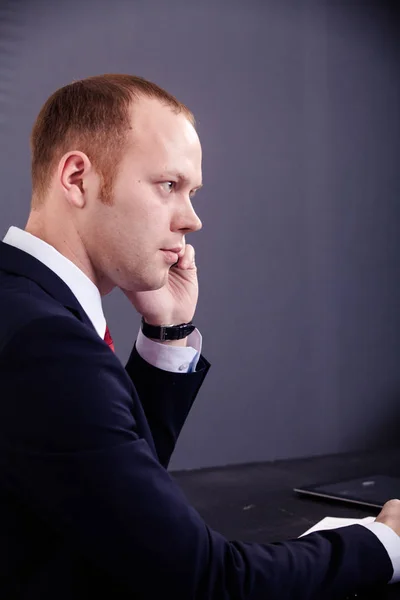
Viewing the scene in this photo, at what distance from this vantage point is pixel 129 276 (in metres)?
1.08

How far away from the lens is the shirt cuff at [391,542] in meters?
0.89

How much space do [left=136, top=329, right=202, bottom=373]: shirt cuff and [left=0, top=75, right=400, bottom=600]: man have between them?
338mm

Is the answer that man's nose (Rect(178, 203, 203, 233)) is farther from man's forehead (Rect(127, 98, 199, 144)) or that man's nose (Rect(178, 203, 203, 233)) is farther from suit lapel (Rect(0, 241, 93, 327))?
suit lapel (Rect(0, 241, 93, 327))

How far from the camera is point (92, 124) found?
3.41 feet

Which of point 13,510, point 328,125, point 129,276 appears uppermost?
point 328,125

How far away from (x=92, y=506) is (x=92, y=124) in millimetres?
546

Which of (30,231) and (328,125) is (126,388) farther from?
(328,125)

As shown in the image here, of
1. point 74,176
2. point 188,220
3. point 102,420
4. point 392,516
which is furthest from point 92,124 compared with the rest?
point 392,516

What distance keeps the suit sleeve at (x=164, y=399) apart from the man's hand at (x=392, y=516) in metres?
0.46

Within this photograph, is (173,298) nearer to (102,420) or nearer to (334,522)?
(334,522)

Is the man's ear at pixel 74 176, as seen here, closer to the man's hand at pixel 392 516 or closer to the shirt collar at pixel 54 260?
the shirt collar at pixel 54 260

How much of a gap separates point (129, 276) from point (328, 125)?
229 cm

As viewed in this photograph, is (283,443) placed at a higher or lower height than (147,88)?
lower

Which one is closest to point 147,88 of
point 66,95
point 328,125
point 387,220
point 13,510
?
point 66,95
